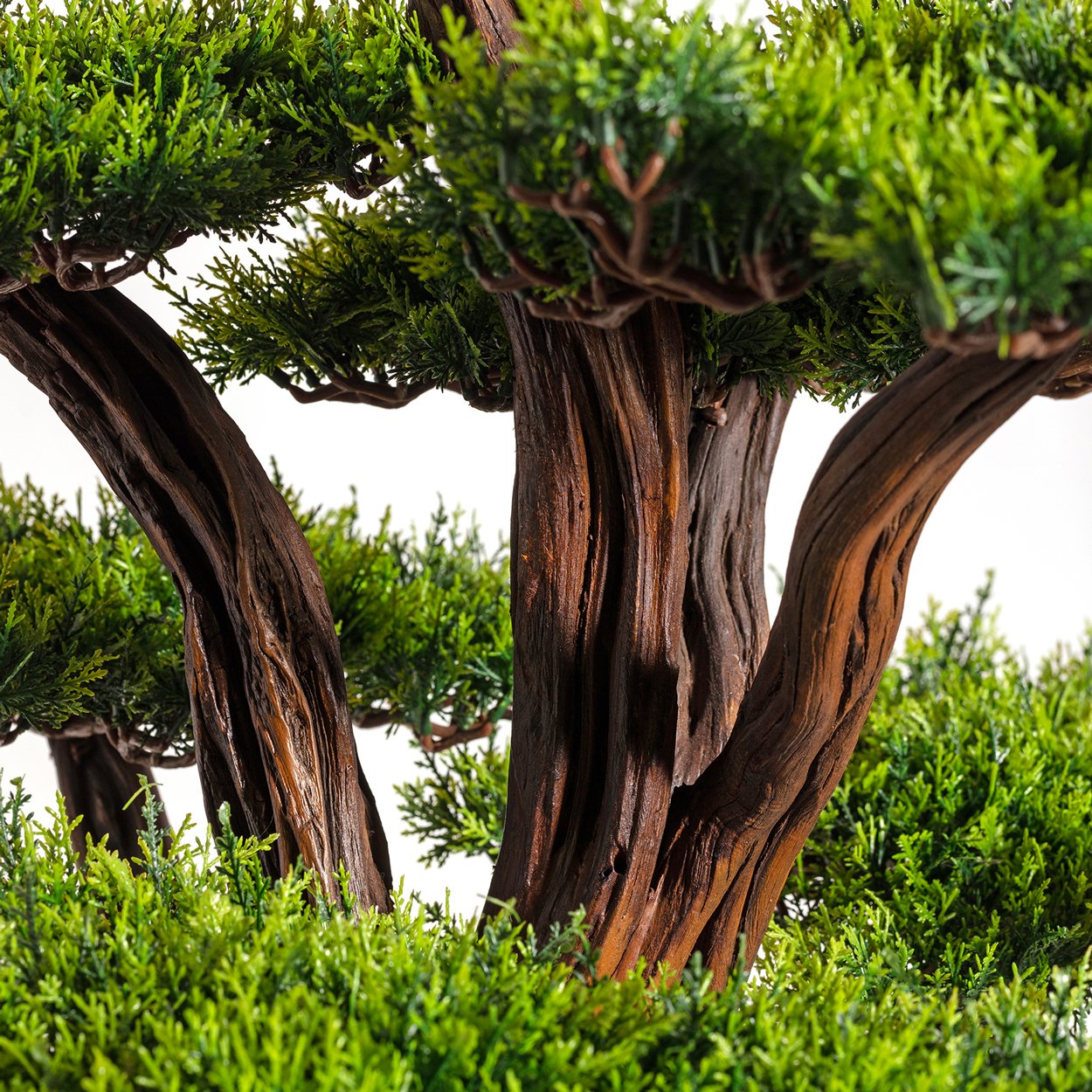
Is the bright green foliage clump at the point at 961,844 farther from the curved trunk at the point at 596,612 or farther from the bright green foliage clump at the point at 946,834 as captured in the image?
the curved trunk at the point at 596,612

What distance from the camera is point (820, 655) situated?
3.14 ft

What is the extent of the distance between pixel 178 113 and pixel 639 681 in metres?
0.58

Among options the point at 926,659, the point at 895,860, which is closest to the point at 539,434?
the point at 895,860

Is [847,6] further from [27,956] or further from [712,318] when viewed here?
[27,956]

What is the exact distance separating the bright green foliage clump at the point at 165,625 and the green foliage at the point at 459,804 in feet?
0.19

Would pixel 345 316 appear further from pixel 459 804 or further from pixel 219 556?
pixel 459 804

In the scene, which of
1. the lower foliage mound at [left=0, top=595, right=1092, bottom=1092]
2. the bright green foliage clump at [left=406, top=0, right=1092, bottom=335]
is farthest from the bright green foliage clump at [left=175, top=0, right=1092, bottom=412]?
the lower foliage mound at [left=0, top=595, right=1092, bottom=1092]

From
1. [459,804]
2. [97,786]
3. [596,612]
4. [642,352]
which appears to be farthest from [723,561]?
[97,786]

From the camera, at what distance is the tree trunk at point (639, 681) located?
0.99 m

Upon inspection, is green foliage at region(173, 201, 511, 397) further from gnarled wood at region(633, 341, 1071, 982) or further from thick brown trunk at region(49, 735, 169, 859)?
thick brown trunk at region(49, 735, 169, 859)

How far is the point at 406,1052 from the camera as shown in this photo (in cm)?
77

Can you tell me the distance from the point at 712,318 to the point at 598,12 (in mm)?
404

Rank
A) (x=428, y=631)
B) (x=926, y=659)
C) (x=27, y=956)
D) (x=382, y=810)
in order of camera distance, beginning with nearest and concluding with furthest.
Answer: (x=27, y=956) < (x=428, y=631) < (x=926, y=659) < (x=382, y=810)

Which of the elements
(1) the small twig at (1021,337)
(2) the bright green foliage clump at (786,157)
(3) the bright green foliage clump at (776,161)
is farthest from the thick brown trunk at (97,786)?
(1) the small twig at (1021,337)
